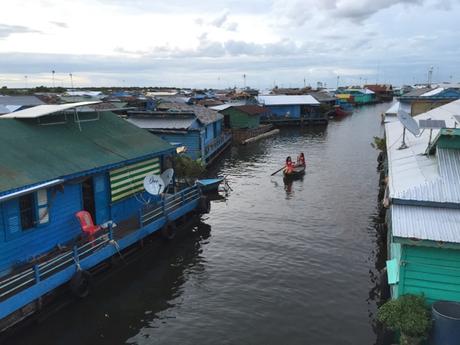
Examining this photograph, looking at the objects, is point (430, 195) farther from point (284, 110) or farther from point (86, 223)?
point (284, 110)

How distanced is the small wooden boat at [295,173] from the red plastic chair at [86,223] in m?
20.5

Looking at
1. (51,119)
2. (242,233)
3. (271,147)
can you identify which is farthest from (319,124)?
(51,119)

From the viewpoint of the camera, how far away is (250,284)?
56.1 ft

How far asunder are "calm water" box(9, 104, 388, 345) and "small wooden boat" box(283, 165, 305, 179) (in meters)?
4.56

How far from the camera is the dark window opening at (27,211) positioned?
1399 cm

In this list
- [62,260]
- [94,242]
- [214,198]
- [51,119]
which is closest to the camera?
[62,260]

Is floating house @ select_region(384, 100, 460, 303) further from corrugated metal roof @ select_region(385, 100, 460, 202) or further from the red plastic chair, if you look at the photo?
the red plastic chair

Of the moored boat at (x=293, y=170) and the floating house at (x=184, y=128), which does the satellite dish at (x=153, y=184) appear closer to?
the floating house at (x=184, y=128)

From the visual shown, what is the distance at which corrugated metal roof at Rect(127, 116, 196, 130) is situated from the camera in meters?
38.3

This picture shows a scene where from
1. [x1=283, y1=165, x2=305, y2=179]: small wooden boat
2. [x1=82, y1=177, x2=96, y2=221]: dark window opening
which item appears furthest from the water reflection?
[x1=283, y1=165, x2=305, y2=179]: small wooden boat

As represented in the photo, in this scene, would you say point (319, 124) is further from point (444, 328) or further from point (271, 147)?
point (444, 328)

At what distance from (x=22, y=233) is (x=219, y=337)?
7.02 metres

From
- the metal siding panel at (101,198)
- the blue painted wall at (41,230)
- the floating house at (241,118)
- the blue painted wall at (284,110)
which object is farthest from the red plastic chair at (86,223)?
the blue painted wall at (284,110)

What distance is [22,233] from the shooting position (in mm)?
13945
